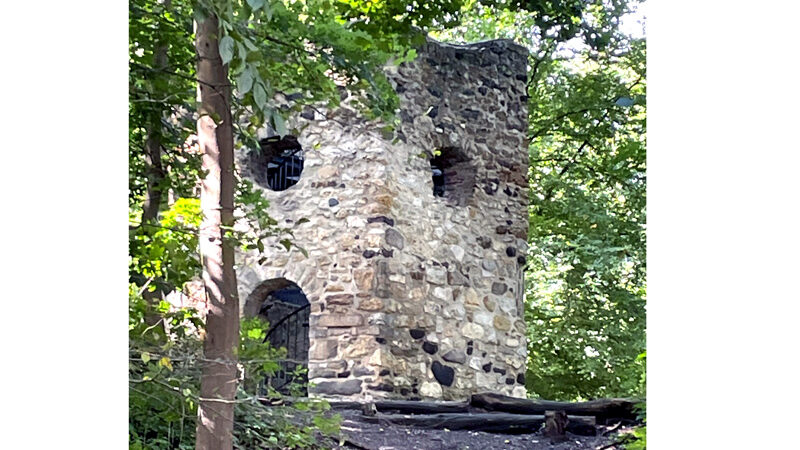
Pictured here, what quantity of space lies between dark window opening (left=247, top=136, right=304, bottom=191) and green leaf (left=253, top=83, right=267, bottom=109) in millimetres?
2950

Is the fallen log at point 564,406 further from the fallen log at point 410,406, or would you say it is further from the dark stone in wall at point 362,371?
the dark stone in wall at point 362,371

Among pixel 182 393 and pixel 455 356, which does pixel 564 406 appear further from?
pixel 182 393

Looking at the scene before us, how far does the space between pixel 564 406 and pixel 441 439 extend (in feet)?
1.55

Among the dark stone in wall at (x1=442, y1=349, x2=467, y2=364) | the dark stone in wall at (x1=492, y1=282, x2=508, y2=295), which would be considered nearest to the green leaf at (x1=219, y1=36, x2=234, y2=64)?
the dark stone in wall at (x1=442, y1=349, x2=467, y2=364)

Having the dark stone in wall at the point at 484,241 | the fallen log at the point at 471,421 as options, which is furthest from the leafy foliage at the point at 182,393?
the dark stone in wall at the point at 484,241

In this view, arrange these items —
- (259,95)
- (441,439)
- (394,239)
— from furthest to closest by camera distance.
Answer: (394,239) → (441,439) → (259,95)

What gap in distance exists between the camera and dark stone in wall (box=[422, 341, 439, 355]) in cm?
402

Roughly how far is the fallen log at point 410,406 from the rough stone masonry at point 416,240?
0.64 ft

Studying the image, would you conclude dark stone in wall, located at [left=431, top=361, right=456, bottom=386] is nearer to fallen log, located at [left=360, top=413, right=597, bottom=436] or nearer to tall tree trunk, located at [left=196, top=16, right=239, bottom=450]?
fallen log, located at [left=360, top=413, right=597, bottom=436]

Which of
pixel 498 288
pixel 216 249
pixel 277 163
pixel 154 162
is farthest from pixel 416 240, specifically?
pixel 216 249
